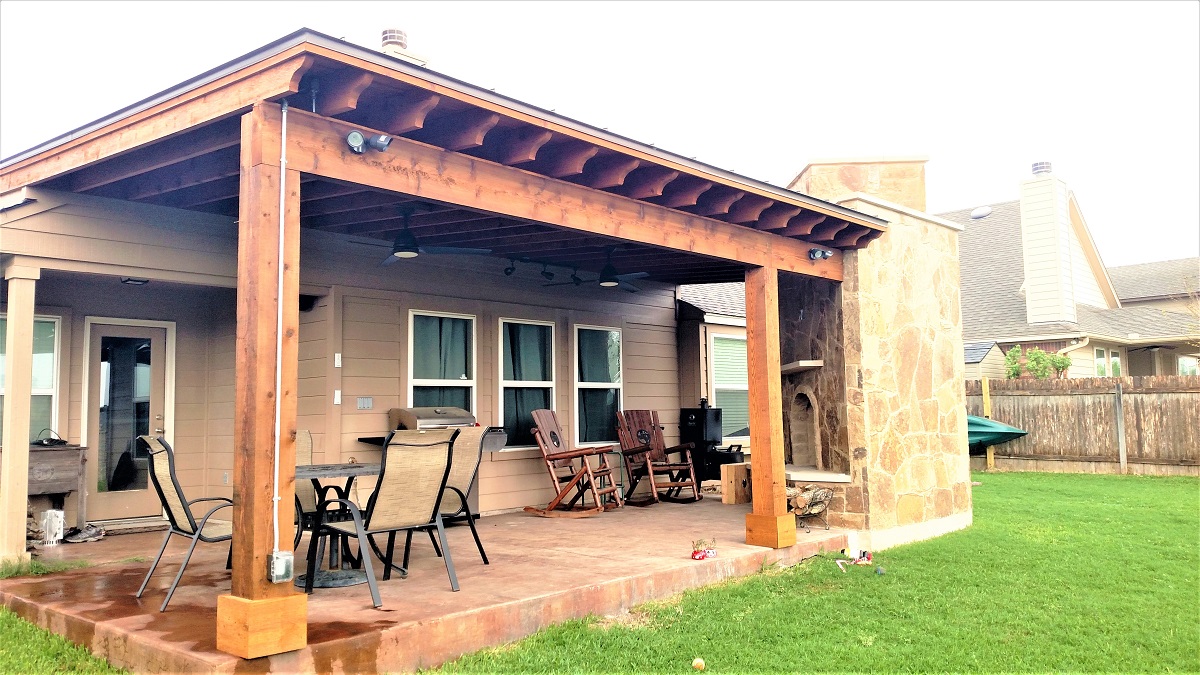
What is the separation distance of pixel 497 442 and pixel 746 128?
111 ft

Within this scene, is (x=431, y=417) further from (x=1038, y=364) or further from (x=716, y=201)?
(x=1038, y=364)

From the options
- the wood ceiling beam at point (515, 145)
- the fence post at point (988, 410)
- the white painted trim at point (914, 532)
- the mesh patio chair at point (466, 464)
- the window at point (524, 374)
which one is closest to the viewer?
the wood ceiling beam at point (515, 145)

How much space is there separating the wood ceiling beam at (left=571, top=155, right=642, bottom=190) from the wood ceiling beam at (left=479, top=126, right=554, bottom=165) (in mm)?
500

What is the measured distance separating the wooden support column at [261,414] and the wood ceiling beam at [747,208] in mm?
3373

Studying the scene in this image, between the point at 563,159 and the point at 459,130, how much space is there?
74 centimetres

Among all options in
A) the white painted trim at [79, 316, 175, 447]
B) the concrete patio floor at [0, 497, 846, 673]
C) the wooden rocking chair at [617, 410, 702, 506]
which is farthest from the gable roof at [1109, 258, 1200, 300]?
the white painted trim at [79, 316, 175, 447]

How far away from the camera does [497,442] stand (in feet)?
23.8

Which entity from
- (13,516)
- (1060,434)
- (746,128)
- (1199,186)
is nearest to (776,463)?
(13,516)

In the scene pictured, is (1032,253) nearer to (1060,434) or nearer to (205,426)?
(1060,434)

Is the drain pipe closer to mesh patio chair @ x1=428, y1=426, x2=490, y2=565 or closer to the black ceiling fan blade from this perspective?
mesh patio chair @ x1=428, y1=426, x2=490, y2=565

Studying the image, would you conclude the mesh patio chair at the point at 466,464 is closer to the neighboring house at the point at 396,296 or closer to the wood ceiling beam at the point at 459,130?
the neighboring house at the point at 396,296

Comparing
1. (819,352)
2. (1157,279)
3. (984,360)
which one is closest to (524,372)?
(819,352)

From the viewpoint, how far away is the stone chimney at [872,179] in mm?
7582

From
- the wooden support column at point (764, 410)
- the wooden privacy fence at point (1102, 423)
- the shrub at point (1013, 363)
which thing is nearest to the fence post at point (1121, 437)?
the wooden privacy fence at point (1102, 423)
